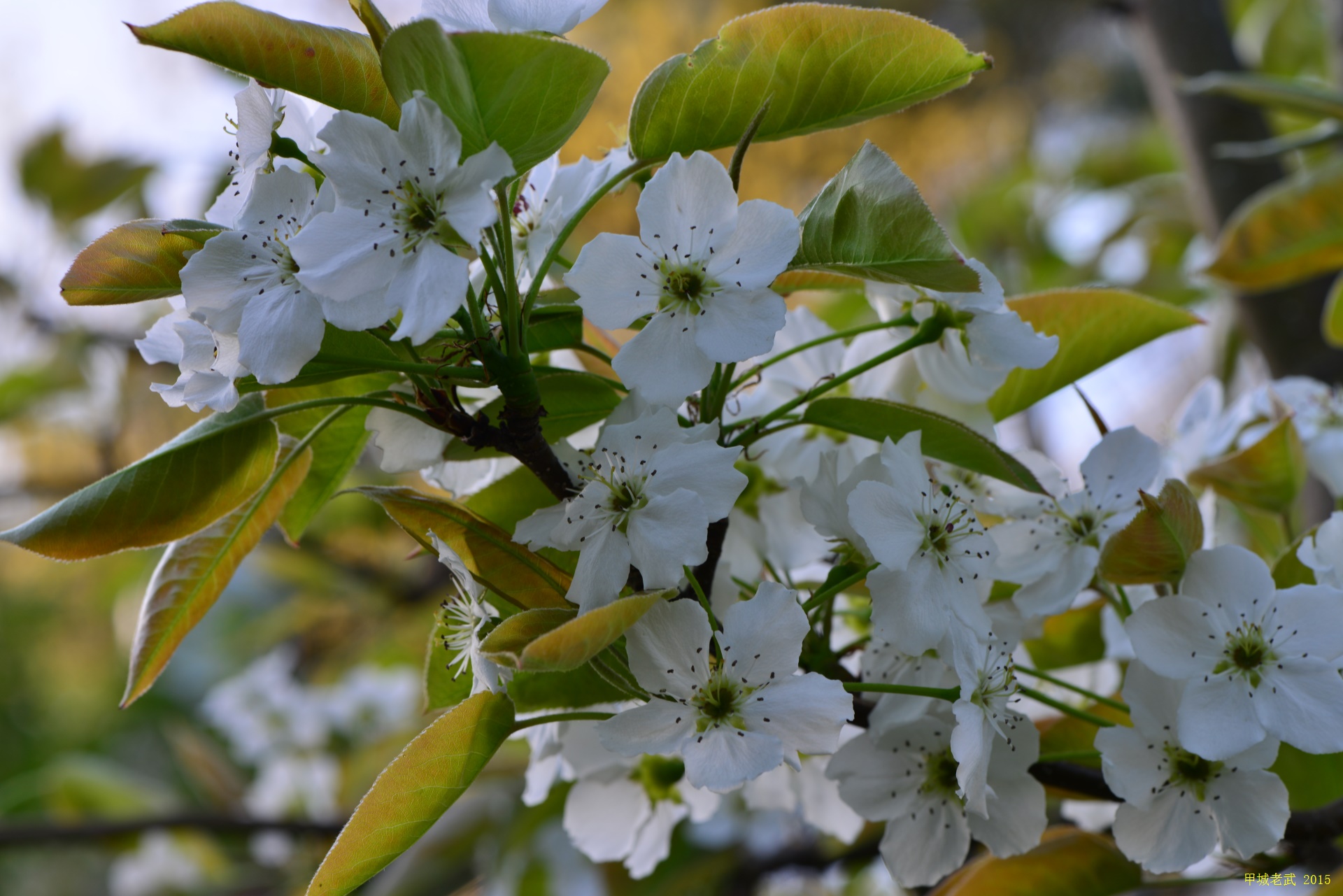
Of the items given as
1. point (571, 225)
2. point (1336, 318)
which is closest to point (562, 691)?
point (571, 225)

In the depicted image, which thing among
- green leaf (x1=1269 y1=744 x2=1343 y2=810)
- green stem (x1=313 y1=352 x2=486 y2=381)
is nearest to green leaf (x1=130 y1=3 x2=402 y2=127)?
green stem (x1=313 y1=352 x2=486 y2=381)

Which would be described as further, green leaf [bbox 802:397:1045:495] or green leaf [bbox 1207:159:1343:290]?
green leaf [bbox 1207:159:1343:290]

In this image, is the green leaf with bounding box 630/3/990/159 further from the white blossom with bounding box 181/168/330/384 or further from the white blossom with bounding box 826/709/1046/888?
the white blossom with bounding box 826/709/1046/888

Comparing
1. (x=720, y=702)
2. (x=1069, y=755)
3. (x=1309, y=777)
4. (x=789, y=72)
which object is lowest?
(x=1309, y=777)

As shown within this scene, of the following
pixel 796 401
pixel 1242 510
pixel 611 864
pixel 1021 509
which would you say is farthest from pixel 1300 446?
pixel 611 864

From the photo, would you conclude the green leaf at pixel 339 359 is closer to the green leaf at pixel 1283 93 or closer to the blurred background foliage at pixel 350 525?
the blurred background foliage at pixel 350 525

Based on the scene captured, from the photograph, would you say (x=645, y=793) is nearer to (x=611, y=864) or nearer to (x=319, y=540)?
(x=611, y=864)

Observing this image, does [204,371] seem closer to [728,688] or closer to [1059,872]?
[728,688]
